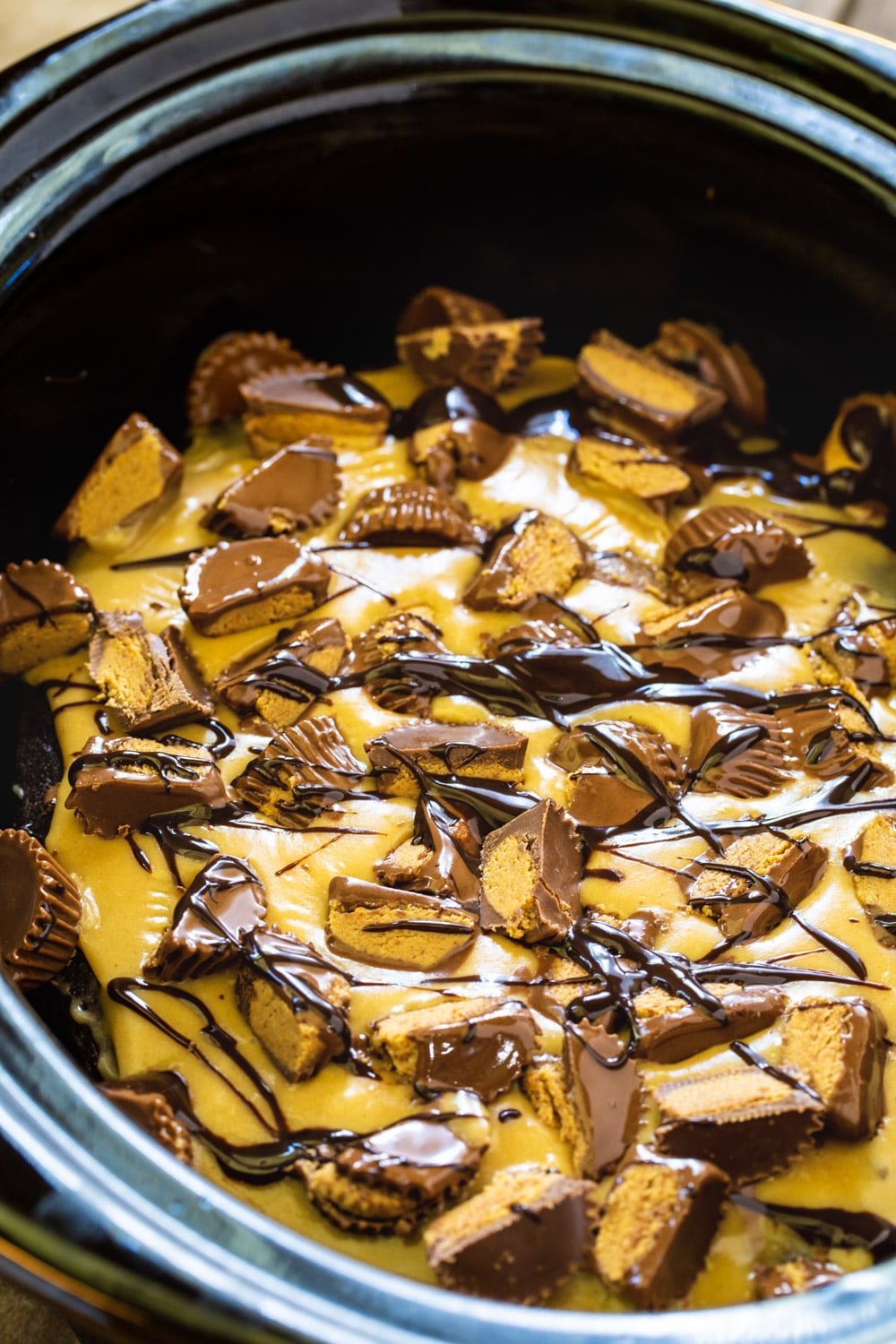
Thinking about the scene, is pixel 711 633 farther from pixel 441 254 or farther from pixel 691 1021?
pixel 441 254

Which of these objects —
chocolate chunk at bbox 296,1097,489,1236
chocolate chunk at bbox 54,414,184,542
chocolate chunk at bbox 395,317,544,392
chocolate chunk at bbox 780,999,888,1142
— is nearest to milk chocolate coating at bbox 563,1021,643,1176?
chocolate chunk at bbox 296,1097,489,1236

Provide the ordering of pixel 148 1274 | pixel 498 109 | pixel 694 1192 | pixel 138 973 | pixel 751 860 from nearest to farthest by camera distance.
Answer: pixel 148 1274
pixel 694 1192
pixel 138 973
pixel 751 860
pixel 498 109

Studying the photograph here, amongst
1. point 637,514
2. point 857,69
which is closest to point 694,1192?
point 637,514

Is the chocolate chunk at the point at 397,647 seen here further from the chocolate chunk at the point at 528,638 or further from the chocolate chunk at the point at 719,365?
the chocolate chunk at the point at 719,365

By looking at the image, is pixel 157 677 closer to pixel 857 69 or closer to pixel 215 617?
pixel 215 617

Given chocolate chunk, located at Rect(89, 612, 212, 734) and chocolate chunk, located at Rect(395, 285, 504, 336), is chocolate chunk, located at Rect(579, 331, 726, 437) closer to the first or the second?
chocolate chunk, located at Rect(395, 285, 504, 336)

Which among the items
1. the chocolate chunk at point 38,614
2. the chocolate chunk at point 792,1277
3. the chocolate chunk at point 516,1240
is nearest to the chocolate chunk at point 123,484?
the chocolate chunk at point 38,614
